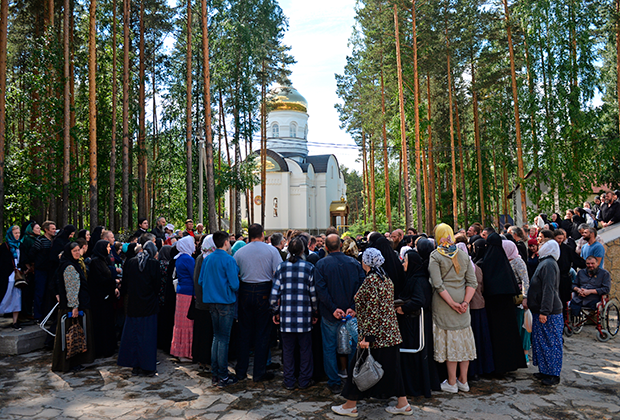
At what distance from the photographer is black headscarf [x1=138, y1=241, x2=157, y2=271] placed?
5711 mm

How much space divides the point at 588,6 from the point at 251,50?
14553 mm

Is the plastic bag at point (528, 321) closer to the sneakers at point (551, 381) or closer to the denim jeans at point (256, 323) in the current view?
the sneakers at point (551, 381)

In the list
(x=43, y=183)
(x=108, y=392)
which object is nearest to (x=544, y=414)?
(x=108, y=392)

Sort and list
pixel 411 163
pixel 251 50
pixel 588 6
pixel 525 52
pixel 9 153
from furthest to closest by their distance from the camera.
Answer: pixel 411 163
pixel 251 50
pixel 525 52
pixel 588 6
pixel 9 153

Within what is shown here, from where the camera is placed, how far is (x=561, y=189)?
17.8 metres

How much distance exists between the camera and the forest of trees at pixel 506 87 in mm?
17297

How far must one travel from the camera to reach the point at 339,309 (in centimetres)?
475

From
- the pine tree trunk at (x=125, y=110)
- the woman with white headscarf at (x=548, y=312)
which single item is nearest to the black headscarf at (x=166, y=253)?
the woman with white headscarf at (x=548, y=312)

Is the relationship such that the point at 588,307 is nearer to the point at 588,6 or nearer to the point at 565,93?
the point at 565,93

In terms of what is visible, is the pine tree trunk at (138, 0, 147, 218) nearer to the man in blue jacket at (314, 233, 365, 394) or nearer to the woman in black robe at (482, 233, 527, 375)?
the man in blue jacket at (314, 233, 365, 394)

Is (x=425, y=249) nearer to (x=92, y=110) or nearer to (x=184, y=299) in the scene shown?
(x=184, y=299)

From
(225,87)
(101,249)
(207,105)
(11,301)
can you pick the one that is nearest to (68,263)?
(101,249)

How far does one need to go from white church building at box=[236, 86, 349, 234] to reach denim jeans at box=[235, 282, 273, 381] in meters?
32.0

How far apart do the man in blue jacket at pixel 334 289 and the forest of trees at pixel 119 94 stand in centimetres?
986
